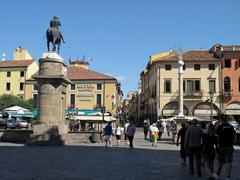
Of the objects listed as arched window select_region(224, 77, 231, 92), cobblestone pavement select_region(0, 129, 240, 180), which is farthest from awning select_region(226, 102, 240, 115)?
cobblestone pavement select_region(0, 129, 240, 180)

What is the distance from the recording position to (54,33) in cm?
2375

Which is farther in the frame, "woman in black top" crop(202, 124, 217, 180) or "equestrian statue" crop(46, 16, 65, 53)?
"equestrian statue" crop(46, 16, 65, 53)

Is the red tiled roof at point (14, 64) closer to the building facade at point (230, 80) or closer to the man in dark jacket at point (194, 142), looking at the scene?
the building facade at point (230, 80)

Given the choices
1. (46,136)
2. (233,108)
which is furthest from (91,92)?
(46,136)

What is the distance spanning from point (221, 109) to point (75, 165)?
4867cm

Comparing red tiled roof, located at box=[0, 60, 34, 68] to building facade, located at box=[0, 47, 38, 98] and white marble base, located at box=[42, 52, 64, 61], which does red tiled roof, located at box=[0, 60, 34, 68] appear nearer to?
building facade, located at box=[0, 47, 38, 98]

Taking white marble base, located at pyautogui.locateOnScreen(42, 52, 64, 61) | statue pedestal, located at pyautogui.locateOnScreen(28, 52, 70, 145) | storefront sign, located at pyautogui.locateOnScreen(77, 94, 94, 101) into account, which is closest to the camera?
statue pedestal, located at pyautogui.locateOnScreen(28, 52, 70, 145)

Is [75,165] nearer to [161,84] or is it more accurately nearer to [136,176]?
[136,176]

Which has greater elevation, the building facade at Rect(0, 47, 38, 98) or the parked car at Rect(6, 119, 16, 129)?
the building facade at Rect(0, 47, 38, 98)

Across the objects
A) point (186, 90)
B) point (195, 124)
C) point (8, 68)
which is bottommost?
point (195, 124)

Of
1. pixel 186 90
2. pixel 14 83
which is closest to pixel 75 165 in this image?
pixel 186 90

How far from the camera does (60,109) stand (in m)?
23.1

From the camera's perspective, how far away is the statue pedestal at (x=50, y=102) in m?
22.3

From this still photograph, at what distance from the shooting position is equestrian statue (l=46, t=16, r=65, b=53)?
936 inches
